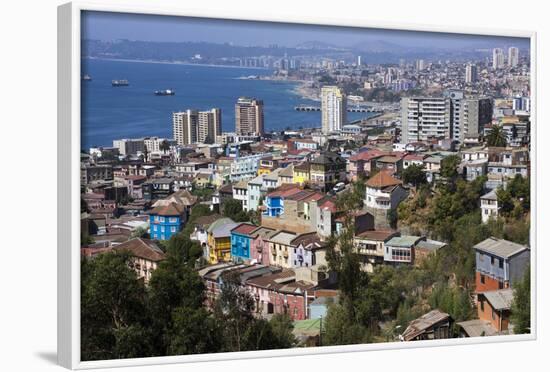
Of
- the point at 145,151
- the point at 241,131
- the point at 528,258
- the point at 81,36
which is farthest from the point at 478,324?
the point at 81,36

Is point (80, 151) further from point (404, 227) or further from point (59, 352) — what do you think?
point (404, 227)

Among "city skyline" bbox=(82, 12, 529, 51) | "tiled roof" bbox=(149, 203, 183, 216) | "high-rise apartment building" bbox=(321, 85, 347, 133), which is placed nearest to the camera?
"city skyline" bbox=(82, 12, 529, 51)

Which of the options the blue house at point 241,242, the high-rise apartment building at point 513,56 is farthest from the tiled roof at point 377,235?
the high-rise apartment building at point 513,56

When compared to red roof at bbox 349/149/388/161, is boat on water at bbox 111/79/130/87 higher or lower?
higher

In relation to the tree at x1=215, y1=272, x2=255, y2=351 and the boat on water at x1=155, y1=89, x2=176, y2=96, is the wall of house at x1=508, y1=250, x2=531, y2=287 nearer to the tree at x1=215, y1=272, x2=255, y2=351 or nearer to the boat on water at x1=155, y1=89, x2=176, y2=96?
the tree at x1=215, y1=272, x2=255, y2=351

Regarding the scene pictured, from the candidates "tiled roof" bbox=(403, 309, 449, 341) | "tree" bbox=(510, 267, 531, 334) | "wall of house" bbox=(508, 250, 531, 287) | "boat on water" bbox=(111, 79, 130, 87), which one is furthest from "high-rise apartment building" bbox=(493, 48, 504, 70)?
"boat on water" bbox=(111, 79, 130, 87)

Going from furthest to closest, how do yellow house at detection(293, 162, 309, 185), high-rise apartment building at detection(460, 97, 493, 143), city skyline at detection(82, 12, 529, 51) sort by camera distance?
high-rise apartment building at detection(460, 97, 493, 143), yellow house at detection(293, 162, 309, 185), city skyline at detection(82, 12, 529, 51)
